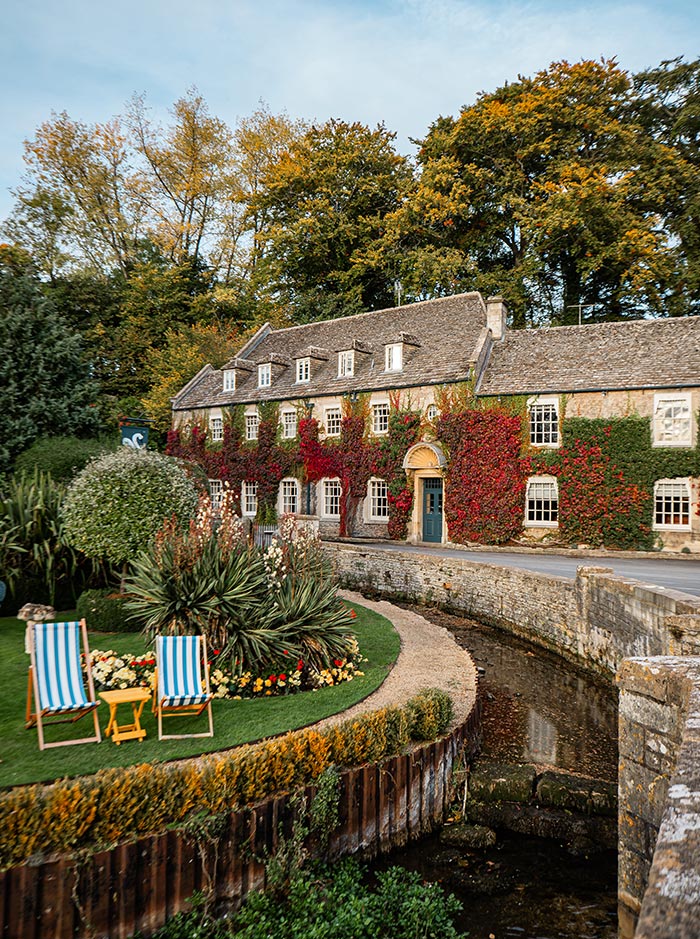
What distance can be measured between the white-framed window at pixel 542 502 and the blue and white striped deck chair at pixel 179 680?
19.1 m

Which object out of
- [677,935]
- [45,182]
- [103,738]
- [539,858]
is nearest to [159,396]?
[45,182]

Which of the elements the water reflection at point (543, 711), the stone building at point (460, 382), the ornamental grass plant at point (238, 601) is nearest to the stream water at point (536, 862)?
the water reflection at point (543, 711)

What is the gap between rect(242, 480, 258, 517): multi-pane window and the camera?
109ft

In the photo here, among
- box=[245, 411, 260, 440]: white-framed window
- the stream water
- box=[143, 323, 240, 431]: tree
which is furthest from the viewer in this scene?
box=[143, 323, 240, 431]: tree

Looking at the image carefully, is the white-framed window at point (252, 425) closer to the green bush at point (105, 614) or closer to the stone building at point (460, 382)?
the stone building at point (460, 382)

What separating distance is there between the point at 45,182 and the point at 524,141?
29.8m

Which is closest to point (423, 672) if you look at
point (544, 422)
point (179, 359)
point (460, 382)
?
point (544, 422)

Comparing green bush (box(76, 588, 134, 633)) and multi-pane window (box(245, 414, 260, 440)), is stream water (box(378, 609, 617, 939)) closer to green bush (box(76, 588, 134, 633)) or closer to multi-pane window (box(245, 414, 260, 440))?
green bush (box(76, 588, 134, 633))

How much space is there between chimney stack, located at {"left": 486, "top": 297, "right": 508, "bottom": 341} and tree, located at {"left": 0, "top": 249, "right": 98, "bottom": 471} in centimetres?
1708

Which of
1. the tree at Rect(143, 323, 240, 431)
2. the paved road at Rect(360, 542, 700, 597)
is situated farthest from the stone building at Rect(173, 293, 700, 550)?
the tree at Rect(143, 323, 240, 431)

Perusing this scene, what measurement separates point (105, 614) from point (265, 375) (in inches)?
901

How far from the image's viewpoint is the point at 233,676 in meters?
9.06

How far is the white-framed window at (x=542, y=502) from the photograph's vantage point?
24.5m

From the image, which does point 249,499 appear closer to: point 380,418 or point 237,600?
point 380,418
